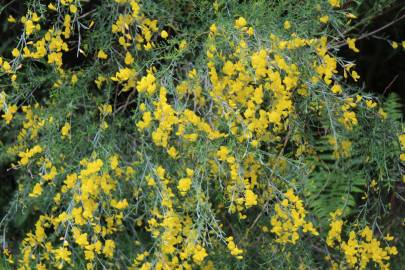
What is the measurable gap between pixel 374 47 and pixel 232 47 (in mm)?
2534

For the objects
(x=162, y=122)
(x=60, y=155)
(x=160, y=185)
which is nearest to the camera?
(x=162, y=122)

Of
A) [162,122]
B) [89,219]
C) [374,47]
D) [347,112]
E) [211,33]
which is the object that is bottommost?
[374,47]

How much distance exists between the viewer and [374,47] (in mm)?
4367

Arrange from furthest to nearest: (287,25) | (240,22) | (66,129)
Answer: (66,129) < (287,25) < (240,22)

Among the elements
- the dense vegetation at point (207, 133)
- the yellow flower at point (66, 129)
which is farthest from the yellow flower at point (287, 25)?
the yellow flower at point (66, 129)

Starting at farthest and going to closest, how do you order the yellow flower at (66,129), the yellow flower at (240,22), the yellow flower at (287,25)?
1. the yellow flower at (66,129)
2. the yellow flower at (287,25)
3. the yellow flower at (240,22)

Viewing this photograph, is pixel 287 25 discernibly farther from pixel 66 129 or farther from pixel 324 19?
pixel 66 129

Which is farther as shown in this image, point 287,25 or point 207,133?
point 287,25

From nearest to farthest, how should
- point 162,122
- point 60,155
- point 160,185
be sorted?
point 162,122
point 160,185
point 60,155

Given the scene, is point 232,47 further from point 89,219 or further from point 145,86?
point 89,219

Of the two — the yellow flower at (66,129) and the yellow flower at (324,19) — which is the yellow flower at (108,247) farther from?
the yellow flower at (324,19)

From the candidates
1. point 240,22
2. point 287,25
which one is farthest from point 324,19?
point 240,22

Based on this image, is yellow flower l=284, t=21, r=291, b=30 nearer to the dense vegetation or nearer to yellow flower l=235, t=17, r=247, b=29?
the dense vegetation

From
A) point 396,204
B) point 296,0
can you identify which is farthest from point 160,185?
point 396,204
